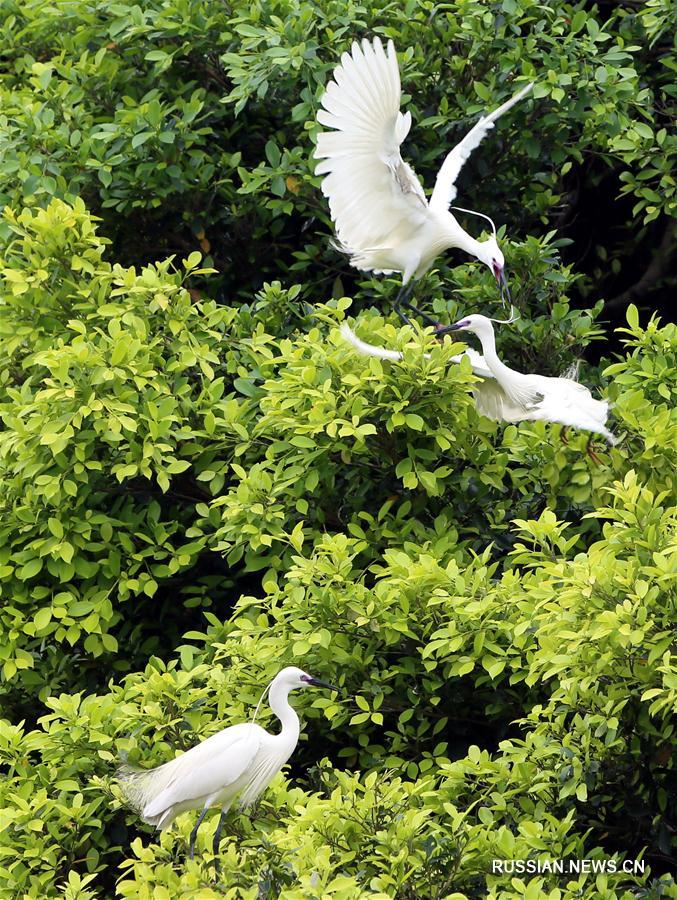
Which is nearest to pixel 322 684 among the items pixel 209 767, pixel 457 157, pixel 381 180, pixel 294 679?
pixel 294 679

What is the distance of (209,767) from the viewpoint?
3660 millimetres

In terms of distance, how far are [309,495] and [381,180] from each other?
1067mm

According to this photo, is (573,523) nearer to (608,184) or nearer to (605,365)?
(605,365)

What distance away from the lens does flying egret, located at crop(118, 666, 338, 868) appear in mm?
3664

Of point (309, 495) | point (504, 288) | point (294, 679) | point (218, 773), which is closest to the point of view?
point (218, 773)

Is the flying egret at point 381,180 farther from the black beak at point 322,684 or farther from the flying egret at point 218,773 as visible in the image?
the flying egret at point 218,773

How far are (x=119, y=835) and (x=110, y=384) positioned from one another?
142cm

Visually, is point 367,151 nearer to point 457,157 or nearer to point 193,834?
point 457,157

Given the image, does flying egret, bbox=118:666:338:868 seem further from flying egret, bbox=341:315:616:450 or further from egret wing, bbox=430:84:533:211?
egret wing, bbox=430:84:533:211

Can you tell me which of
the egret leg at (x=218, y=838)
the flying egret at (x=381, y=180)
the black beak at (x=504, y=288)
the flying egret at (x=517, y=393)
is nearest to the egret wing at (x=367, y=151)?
the flying egret at (x=381, y=180)

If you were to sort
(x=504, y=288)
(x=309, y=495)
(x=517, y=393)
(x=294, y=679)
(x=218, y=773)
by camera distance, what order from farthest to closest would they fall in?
1. (x=504, y=288)
2. (x=309, y=495)
3. (x=517, y=393)
4. (x=294, y=679)
5. (x=218, y=773)

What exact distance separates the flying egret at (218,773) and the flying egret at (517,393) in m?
1.14

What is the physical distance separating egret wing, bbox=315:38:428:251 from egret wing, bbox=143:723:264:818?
190cm

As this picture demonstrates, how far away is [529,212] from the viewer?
6129 mm
